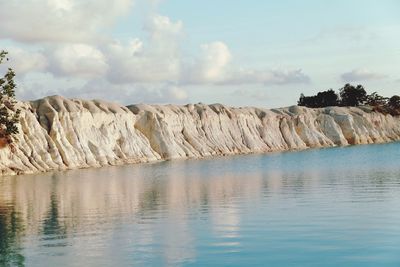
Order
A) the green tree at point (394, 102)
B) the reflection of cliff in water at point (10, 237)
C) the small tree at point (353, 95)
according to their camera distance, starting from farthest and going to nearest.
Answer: the small tree at point (353, 95), the green tree at point (394, 102), the reflection of cliff in water at point (10, 237)

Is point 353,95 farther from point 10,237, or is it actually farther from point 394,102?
point 10,237

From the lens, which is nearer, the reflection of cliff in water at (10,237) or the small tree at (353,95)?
the reflection of cliff in water at (10,237)

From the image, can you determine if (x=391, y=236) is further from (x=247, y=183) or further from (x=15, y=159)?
(x=15, y=159)

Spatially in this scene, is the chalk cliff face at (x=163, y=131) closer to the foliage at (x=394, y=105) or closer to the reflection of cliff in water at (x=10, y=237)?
the foliage at (x=394, y=105)

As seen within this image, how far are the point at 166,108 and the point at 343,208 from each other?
253 feet

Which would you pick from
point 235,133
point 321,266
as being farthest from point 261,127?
point 321,266

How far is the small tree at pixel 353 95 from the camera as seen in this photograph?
530ft

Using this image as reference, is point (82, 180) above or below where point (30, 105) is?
below

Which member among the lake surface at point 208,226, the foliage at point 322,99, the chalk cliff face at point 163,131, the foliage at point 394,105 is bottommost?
the lake surface at point 208,226

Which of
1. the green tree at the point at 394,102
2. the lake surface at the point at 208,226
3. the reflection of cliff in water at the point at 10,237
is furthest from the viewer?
the green tree at the point at 394,102

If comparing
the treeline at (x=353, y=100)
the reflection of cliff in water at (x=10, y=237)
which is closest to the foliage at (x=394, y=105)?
the treeline at (x=353, y=100)

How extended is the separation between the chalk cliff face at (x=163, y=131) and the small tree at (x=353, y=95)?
18.7m

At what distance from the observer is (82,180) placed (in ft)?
157

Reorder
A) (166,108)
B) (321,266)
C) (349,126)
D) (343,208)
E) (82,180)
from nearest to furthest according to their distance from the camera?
(321,266) → (343,208) → (82,180) → (166,108) → (349,126)
